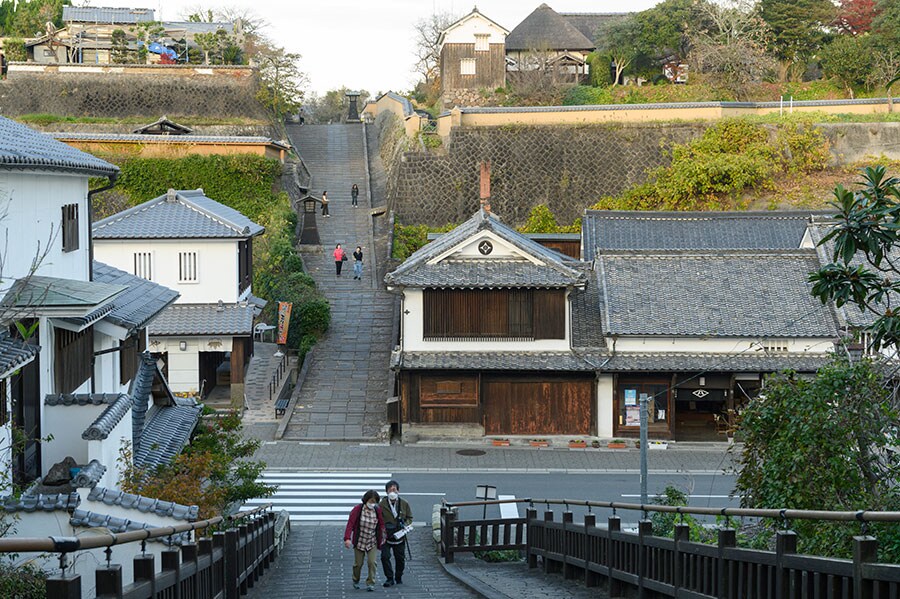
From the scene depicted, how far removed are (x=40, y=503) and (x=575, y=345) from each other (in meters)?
22.8

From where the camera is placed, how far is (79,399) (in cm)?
1455

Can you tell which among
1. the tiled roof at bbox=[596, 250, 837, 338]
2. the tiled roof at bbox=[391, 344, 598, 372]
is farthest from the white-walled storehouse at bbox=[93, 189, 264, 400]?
the tiled roof at bbox=[596, 250, 837, 338]

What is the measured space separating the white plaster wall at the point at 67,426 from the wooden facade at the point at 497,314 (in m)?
17.6

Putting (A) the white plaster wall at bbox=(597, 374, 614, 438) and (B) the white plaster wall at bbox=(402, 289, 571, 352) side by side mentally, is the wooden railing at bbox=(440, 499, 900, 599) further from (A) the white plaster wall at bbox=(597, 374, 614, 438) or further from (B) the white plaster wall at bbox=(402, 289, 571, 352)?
(B) the white plaster wall at bbox=(402, 289, 571, 352)

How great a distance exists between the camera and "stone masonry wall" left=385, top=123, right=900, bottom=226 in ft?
169

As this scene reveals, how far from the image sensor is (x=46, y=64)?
56969 mm

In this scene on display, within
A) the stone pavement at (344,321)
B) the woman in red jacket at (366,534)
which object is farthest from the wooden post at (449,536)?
the stone pavement at (344,321)

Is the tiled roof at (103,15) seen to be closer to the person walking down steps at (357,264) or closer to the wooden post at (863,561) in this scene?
the person walking down steps at (357,264)

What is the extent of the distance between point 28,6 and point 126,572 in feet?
215

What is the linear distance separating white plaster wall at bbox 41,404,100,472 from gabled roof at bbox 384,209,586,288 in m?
16.7

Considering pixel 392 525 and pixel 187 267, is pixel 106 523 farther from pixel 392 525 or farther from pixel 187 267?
pixel 187 267

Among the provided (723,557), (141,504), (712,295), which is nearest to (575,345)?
(712,295)

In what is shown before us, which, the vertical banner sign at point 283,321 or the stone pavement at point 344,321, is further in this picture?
the vertical banner sign at point 283,321

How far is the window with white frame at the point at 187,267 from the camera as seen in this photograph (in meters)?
33.7
